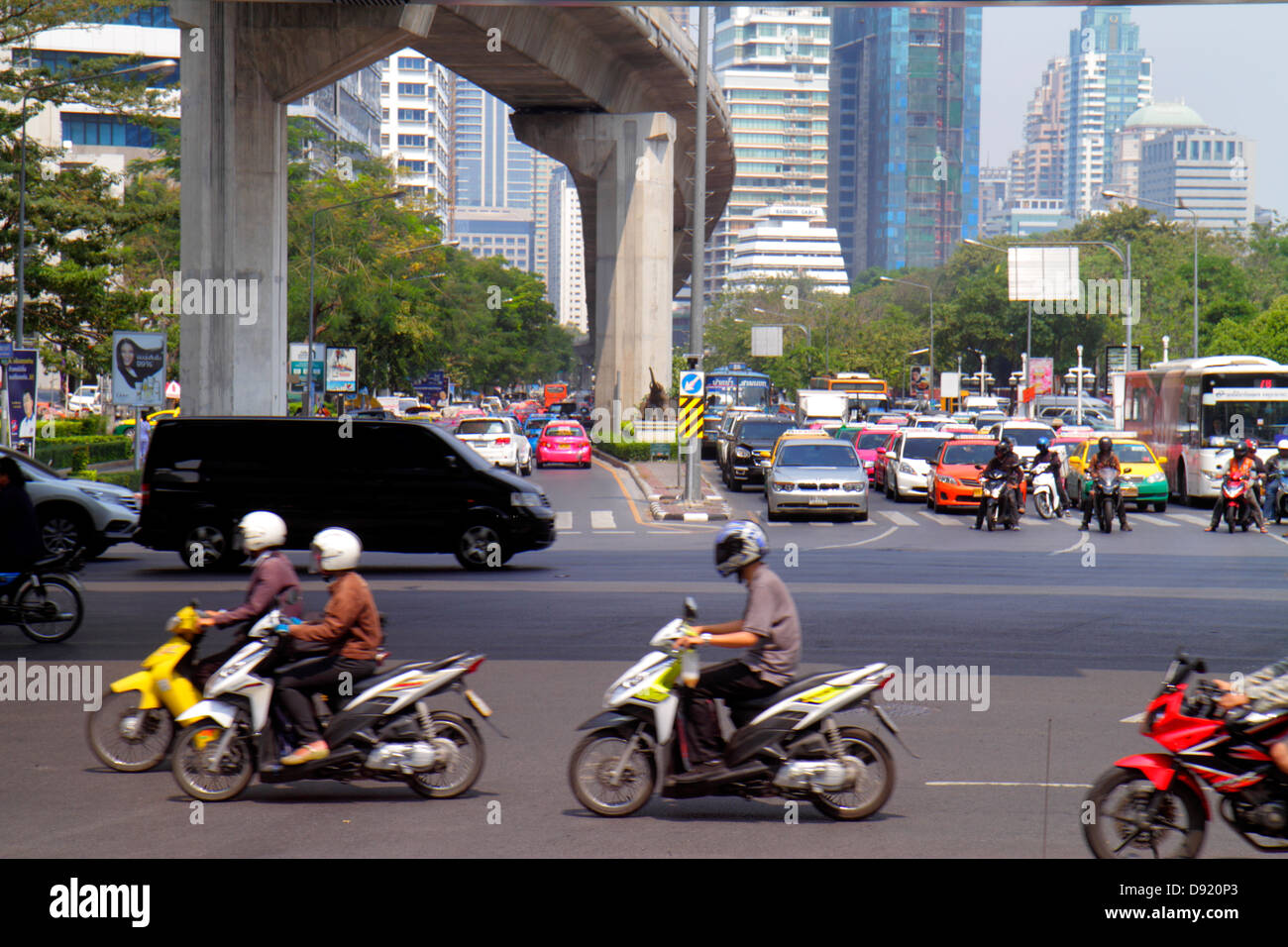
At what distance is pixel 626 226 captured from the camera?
5688cm

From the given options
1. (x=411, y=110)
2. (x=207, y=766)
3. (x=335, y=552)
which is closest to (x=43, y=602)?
(x=207, y=766)

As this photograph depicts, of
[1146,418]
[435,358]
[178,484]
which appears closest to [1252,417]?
[1146,418]

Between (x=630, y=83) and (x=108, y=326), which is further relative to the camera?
(x=630, y=83)

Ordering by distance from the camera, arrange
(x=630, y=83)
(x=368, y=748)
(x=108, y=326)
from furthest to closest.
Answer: (x=630, y=83)
(x=108, y=326)
(x=368, y=748)

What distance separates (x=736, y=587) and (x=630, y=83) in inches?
1495

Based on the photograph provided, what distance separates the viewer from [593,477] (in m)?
44.8

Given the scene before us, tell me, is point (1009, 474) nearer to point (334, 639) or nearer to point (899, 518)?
point (899, 518)

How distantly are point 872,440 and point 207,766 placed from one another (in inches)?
1455

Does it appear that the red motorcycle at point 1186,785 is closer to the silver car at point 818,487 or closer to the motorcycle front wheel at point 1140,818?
the motorcycle front wheel at point 1140,818

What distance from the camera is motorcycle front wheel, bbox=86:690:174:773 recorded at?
30.3 feet

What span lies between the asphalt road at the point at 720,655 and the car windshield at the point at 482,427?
16.7m

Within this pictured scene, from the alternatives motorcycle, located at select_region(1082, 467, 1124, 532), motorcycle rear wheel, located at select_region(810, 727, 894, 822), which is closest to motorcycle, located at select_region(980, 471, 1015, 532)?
motorcycle, located at select_region(1082, 467, 1124, 532)

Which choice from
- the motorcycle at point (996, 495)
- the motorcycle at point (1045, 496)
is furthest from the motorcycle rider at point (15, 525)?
the motorcycle at point (1045, 496)
